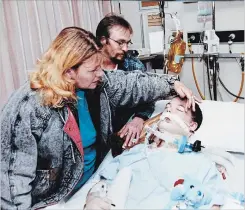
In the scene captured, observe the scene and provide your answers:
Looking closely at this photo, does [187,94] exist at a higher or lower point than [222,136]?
higher

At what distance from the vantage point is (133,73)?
157 centimetres

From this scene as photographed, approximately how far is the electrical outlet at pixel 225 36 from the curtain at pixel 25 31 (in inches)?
33.3

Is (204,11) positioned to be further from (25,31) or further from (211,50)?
(25,31)

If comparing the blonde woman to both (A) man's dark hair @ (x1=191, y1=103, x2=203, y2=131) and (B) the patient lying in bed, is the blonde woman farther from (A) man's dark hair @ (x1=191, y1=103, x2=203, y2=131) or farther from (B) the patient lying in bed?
(A) man's dark hair @ (x1=191, y1=103, x2=203, y2=131)

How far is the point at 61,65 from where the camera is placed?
3.75ft

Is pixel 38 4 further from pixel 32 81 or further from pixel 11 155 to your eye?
pixel 11 155

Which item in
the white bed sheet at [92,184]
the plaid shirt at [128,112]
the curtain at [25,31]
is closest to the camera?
the white bed sheet at [92,184]

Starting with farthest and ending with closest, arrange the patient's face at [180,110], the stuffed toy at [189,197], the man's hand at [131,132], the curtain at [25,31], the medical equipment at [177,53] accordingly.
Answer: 1. the medical equipment at [177,53]
2. the curtain at [25,31]
3. the man's hand at [131,132]
4. the patient's face at [180,110]
5. the stuffed toy at [189,197]

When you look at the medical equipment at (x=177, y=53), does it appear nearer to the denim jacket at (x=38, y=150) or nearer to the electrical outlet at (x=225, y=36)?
the electrical outlet at (x=225, y=36)

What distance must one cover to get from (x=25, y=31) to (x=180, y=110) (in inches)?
45.4

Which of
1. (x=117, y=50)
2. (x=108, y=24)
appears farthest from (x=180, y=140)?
(x=108, y=24)

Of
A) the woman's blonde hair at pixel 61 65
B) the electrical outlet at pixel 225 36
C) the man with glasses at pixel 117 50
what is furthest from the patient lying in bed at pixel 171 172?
the electrical outlet at pixel 225 36

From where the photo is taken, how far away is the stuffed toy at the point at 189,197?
0.99 metres

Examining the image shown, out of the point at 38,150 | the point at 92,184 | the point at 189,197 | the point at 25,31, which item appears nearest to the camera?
the point at 189,197
